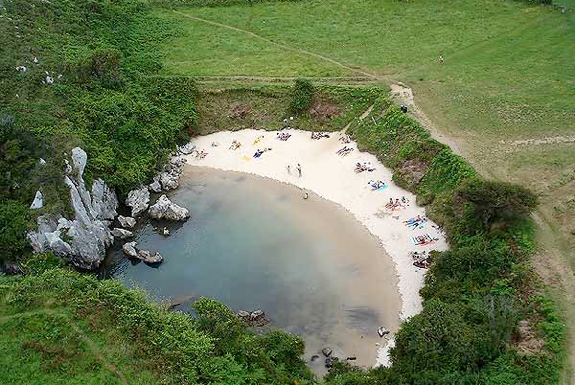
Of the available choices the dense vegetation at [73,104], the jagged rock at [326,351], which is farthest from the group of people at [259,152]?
the jagged rock at [326,351]

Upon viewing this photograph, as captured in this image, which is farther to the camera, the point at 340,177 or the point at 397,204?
the point at 340,177

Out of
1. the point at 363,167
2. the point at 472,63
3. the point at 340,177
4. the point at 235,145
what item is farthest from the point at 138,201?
the point at 472,63

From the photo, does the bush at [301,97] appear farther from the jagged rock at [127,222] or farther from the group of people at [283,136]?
the jagged rock at [127,222]

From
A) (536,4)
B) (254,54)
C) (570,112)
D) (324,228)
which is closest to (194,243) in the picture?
(324,228)

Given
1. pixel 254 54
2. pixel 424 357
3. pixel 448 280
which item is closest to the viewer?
pixel 424 357

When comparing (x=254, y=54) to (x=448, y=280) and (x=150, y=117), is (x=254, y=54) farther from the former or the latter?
(x=448, y=280)

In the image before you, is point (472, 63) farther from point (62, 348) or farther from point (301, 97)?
point (62, 348)
